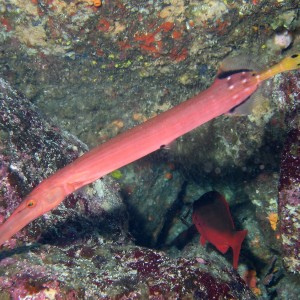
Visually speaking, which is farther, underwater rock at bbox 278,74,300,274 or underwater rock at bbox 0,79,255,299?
underwater rock at bbox 278,74,300,274

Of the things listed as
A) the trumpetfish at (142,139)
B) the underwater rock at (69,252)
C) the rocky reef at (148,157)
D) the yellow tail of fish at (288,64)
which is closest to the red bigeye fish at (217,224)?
the rocky reef at (148,157)

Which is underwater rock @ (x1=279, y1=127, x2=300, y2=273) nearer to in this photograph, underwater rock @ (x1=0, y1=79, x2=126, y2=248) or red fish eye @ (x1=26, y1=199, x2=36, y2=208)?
underwater rock @ (x1=0, y1=79, x2=126, y2=248)

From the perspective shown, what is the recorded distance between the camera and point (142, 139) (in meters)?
3.06

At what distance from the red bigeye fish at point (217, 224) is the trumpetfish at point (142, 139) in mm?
2385

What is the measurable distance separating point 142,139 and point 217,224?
8.49 feet

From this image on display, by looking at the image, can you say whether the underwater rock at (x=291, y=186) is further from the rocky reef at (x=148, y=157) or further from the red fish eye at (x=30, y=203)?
the red fish eye at (x=30, y=203)

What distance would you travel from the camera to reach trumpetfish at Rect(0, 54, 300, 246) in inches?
117

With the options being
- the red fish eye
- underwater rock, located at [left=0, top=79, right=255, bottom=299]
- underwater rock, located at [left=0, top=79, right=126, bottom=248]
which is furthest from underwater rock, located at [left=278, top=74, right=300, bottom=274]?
the red fish eye

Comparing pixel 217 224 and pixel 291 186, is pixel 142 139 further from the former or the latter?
pixel 217 224

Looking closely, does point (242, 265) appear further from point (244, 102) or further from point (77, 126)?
point (77, 126)

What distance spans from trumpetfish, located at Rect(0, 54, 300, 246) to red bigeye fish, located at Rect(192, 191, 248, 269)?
2385mm

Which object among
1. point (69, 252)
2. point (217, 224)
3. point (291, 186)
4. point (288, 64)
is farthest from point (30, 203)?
point (217, 224)

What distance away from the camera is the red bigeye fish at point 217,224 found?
4.83m

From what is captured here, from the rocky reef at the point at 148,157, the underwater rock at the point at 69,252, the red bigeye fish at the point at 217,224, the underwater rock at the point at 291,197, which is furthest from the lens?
the red bigeye fish at the point at 217,224
